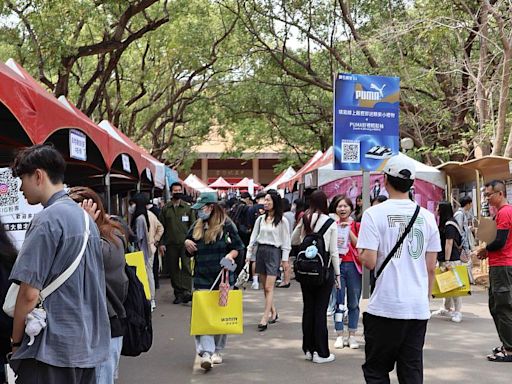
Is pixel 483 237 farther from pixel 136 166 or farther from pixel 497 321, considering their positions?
pixel 136 166

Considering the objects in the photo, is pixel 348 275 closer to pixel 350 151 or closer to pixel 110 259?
pixel 350 151

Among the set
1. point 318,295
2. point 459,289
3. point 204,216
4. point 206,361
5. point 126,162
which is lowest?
point 206,361

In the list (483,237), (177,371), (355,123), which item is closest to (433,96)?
(355,123)

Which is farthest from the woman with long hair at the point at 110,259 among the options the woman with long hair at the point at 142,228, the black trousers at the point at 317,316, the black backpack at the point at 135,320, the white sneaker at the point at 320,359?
the woman with long hair at the point at 142,228

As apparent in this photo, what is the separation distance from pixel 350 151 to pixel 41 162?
18.3 feet

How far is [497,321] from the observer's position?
6.81 meters

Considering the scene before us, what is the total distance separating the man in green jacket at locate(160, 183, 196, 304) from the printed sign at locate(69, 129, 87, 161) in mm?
4288

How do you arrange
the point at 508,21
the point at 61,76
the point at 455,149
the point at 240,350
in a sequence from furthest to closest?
the point at 455,149, the point at 61,76, the point at 508,21, the point at 240,350

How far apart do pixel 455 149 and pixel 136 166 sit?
9.64 metres

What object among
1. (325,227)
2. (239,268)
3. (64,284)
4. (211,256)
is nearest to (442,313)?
(325,227)

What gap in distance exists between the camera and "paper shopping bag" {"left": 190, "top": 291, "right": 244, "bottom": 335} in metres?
6.39

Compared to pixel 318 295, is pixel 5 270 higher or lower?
higher

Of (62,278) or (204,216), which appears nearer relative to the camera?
(62,278)

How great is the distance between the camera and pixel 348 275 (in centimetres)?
763
